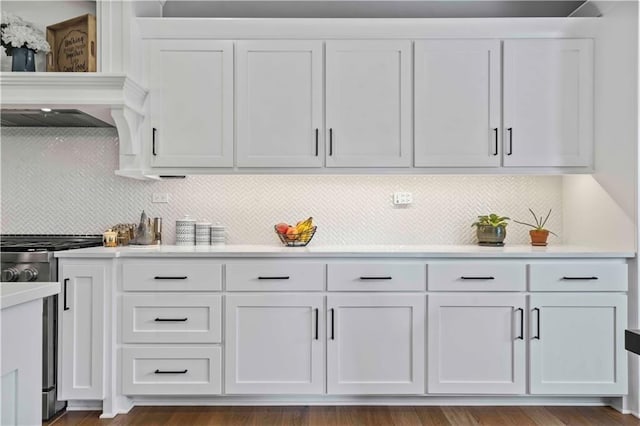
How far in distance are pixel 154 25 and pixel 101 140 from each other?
2.83 feet

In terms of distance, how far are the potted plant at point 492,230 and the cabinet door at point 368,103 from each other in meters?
0.67

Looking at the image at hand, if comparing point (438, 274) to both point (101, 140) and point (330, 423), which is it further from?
point (101, 140)

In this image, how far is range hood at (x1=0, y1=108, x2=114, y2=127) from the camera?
2762 millimetres

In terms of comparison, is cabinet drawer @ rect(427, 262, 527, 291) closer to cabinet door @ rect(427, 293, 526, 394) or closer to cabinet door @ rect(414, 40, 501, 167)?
cabinet door @ rect(427, 293, 526, 394)

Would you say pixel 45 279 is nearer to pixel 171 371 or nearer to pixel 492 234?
pixel 171 371

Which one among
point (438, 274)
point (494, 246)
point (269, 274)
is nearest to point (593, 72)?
point (494, 246)

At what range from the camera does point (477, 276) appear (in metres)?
2.64

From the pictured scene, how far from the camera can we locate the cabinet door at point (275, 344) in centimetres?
263

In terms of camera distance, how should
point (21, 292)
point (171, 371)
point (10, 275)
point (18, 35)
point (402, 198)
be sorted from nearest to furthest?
point (21, 292) < point (10, 275) < point (171, 371) < point (18, 35) < point (402, 198)

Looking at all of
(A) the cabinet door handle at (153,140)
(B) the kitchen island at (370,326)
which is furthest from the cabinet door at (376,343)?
(A) the cabinet door handle at (153,140)

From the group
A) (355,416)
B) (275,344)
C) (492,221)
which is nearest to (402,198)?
(492,221)

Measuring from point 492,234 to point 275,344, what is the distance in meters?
1.52

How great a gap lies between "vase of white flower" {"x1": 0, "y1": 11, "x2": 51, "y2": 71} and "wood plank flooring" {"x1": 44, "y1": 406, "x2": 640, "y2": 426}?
6.51 feet

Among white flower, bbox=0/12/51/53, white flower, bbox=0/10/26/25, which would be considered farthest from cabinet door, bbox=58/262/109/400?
white flower, bbox=0/10/26/25
